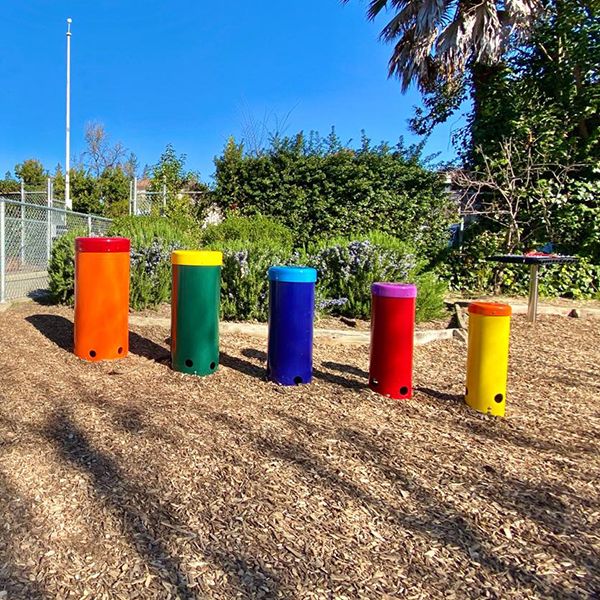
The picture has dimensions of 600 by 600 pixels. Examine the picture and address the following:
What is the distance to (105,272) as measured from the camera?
4746mm

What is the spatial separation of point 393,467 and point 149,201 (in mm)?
13541

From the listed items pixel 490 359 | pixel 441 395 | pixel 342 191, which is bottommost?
pixel 441 395

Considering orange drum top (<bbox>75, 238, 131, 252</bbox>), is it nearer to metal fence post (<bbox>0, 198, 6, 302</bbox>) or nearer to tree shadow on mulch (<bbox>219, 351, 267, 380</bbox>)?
tree shadow on mulch (<bbox>219, 351, 267, 380</bbox>)

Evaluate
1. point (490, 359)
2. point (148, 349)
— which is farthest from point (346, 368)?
point (148, 349)

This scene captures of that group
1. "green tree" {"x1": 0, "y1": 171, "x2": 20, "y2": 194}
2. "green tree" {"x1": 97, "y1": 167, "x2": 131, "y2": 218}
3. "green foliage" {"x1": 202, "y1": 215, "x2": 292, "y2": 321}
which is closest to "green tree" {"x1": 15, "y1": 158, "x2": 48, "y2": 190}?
"green tree" {"x1": 0, "y1": 171, "x2": 20, "y2": 194}

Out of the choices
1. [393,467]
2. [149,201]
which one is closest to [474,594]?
[393,467]

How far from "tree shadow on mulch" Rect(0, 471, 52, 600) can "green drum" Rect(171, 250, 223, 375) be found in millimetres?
1986

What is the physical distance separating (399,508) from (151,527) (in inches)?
43.2

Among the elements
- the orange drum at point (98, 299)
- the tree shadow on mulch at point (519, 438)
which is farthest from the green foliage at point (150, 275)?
the tree shadow on mulch at point (519, 438)

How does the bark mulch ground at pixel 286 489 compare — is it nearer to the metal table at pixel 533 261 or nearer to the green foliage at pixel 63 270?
the metal table at pixel 533 261

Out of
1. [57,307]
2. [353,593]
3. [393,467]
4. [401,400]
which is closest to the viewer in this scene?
[353,593]

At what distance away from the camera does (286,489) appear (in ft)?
8.22

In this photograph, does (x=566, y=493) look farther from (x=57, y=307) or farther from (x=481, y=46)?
(x=481, y=46)

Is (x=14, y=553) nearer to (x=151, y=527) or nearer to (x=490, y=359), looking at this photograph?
(x=151, y=527)
